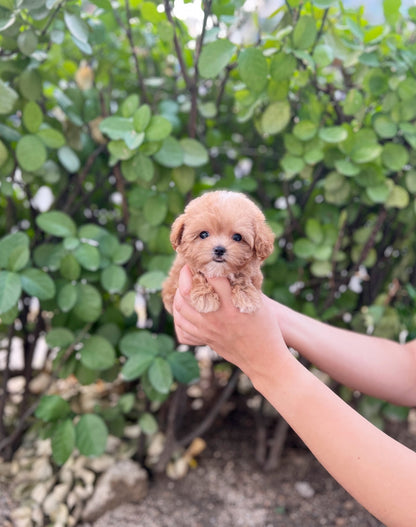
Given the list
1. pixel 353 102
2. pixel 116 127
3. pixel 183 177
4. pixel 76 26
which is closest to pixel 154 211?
pixel 183 177

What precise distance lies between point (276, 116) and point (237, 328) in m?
0.60

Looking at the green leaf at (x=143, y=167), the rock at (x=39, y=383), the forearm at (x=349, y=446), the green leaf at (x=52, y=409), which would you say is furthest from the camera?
the rock at (x=39, y=383)

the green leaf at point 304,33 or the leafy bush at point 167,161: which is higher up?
the green leaf at point 304,33

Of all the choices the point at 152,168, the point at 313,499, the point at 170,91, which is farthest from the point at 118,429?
the point at 170,91

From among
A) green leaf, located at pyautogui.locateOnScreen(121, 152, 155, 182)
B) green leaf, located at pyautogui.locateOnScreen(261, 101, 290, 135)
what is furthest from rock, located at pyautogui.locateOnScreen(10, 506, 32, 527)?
green leaf, located at pyautogui.locateOnScreen(261, 101, 290, 135)

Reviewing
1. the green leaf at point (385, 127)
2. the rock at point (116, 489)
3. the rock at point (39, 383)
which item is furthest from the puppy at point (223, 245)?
the rock at point (39, 383)

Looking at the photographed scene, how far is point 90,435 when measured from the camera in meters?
1.22

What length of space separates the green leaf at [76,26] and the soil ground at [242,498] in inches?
48.2

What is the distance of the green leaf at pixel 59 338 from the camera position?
1.25m

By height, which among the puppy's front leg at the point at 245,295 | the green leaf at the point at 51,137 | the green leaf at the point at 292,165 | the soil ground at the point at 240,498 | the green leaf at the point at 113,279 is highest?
the puppy's front leg at the point at 245,295

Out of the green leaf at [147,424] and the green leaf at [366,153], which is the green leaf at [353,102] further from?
the green leaf at [147,424]

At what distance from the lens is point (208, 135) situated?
4.59 feet

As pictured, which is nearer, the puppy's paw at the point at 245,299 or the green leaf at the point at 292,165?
the puppy's paw at the point at 245,299

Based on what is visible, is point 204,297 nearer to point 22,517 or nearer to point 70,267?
point 70,267
